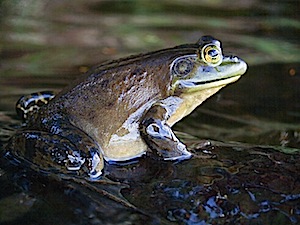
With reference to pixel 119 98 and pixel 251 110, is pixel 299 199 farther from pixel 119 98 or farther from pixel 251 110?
pixel 251 110

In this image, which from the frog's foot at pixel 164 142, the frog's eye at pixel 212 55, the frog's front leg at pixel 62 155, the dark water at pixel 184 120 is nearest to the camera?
the dark water at pixel 184 120

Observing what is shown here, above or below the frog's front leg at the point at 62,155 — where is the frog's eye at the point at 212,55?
above

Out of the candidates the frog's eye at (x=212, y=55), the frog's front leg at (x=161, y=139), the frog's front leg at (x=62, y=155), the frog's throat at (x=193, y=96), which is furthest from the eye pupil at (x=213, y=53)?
the frog's front leg at (x=62, y=155)

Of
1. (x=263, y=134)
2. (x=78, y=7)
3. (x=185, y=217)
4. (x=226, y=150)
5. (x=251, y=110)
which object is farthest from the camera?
(x=78, y=7)

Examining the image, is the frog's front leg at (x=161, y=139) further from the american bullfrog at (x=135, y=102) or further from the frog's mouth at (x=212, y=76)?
the frog's mouth at (x=212, y=76)

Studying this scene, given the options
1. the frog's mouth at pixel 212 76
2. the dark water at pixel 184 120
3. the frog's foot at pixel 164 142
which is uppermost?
the frog's mouth at pixel 212 76

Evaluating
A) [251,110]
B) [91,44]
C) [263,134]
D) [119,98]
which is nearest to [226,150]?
[119,98]

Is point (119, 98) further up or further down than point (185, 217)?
further up
